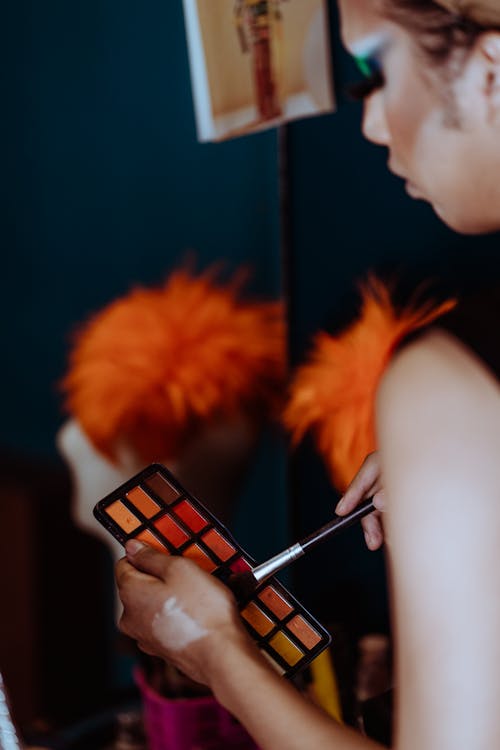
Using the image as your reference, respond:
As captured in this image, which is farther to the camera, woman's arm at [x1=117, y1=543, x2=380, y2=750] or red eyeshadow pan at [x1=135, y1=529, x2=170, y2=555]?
red eyeshadow pan at [x1=135, y1=529, x2=170, y2=555]

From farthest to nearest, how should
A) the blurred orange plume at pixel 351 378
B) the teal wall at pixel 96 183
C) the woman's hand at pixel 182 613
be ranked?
the teal wall at pixel 96 183
the blurred orange plume at pixel 351 378
the woman's hand at pixel 182 613

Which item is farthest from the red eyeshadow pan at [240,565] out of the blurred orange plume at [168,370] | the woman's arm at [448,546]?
the blurred orange plume at [168,370]

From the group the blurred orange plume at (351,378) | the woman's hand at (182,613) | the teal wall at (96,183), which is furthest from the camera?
the teal wall at (96,183)

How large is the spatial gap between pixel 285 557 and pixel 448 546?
0.65 feet

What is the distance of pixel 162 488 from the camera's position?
0.67 metres

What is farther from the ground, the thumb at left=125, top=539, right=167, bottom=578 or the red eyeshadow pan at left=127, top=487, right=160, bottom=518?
the red eyeshadow pan at left=127, top=487, right=160, bottom=518

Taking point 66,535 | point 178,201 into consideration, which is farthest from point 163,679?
point 66,535

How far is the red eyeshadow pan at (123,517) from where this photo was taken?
65 centimetres

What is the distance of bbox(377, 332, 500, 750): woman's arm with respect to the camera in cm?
46

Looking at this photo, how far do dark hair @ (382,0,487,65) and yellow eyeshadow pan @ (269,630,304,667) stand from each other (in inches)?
→ 14.5

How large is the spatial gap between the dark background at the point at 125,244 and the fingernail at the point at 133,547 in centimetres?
27

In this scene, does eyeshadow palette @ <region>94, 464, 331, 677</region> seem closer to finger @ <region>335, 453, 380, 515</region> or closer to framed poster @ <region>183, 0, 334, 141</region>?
finger @ <region>335, 453, 380, 515</region>

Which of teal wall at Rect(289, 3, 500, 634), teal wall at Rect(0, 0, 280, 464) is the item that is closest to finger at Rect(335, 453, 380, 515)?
teal wall at Rect(289, 3, 500, 634)

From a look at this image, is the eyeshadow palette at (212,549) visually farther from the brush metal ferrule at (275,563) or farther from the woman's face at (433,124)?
the woman's face at (433,124)
